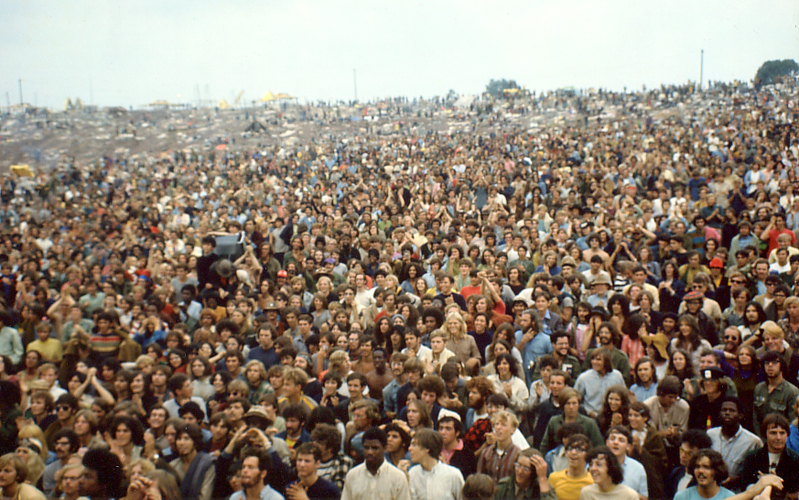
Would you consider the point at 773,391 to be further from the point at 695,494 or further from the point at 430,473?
the point at 430,473

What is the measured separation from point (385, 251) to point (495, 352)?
14.7 feet

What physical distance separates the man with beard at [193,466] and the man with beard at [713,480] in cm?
353

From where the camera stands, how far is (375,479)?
13.9 ft

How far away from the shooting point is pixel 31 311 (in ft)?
27.5

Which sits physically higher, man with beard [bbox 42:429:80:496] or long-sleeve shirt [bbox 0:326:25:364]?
long-sleeve shirt [bbox 0:326:25:364]

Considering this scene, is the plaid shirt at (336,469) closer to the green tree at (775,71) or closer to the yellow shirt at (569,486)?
the yellow shirt at (569,486)

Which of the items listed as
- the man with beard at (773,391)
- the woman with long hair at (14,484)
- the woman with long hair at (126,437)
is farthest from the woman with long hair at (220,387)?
the man with beard at (773,391)

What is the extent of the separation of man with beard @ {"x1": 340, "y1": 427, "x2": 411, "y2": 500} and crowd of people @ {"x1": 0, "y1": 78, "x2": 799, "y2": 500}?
0.01m

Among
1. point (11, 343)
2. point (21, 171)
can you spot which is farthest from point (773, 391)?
point (21, 171)

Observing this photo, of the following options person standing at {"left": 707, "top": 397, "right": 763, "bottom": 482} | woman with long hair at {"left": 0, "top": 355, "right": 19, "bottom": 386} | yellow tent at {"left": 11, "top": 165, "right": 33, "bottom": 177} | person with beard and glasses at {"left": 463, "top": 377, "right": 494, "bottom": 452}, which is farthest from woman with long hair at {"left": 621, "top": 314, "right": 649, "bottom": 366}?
yellow tent at {"left": 11, "top": 165, "right": 33, "bottom": 177}

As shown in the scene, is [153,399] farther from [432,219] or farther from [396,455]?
[432,219]

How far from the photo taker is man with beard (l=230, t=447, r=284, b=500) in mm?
4352

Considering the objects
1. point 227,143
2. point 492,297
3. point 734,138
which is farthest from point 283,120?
point 492,297

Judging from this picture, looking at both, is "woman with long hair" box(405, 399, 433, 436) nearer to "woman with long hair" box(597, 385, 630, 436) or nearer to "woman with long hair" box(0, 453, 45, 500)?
"woman with long hair" box(597, 385, 630, 436)
